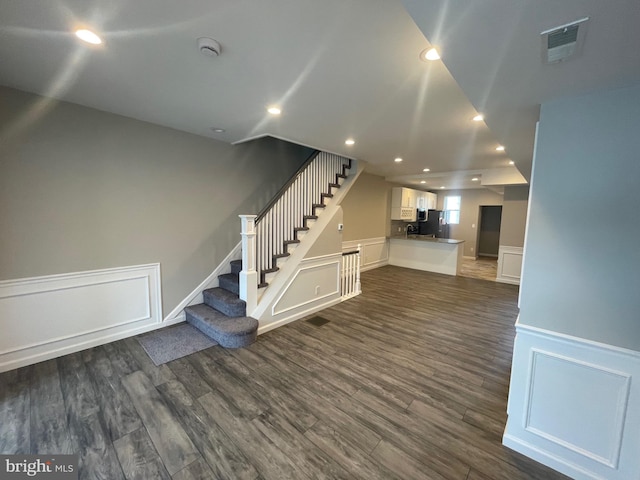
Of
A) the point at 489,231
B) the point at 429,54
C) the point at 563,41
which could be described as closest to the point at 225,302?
the point at 429,54

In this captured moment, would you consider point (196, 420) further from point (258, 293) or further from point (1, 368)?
point (1, 368)

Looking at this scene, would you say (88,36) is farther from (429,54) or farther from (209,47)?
(429,54)

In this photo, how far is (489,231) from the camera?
9641 millimetres

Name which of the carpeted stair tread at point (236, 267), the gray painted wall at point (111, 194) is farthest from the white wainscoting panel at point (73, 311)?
the carpeted stair tread at point (236, 267)

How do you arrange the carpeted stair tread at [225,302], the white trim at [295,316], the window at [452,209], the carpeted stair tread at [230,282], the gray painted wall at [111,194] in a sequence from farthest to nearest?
the window at [452,209]
the carpeted stair tread at [230,282]
the white trim at [295,316]
the carpeted stair tread at [225,302]
the gray painted wall at [111,194]

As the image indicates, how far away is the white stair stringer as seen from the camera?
11.1ft

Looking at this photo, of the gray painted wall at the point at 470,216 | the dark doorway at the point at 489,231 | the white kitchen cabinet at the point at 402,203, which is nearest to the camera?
the white kitchen cabinet at the point at 402,203

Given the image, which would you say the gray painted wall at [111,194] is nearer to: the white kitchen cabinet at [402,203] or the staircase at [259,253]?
the staircase at [259,253]

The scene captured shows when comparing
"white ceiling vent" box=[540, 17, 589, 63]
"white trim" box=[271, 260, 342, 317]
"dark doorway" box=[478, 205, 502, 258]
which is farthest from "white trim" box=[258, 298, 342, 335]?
"dark doorway" box=[478, 205, 502, 258]

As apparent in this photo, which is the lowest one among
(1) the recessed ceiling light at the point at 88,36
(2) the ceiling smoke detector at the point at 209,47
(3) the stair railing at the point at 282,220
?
(3) the stair railing at the point at 282,220

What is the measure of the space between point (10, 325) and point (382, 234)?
7166mm

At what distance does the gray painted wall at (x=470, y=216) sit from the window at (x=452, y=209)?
132 mm

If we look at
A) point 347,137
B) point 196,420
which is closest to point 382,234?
point 347,137

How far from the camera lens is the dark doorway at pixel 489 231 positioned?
9.47m
